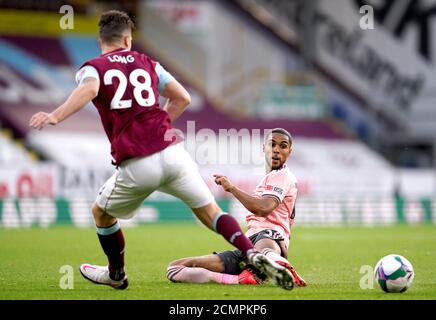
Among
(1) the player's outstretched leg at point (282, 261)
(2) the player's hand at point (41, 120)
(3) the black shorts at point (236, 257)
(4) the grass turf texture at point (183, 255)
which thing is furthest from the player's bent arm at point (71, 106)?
(3) the black shorts at point (236, 257)

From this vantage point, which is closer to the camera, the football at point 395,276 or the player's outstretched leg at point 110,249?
the player's outstretched leg at point 110,249

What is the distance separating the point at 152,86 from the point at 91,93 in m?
0.59

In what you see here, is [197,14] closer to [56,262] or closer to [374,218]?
[374,218]

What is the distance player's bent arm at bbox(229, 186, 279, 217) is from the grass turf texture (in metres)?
0.70

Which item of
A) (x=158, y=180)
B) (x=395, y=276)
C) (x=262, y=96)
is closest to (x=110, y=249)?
(x=158, y=180)

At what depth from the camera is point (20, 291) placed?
25.7 feet

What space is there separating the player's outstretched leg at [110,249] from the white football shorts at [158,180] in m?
0.35

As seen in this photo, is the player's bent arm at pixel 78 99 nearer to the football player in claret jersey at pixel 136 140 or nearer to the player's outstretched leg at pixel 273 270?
the football player in claret jersey at pixel 136 140

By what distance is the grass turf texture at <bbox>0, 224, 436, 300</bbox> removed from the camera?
7.70 meters

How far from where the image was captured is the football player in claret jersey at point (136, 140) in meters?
7.06

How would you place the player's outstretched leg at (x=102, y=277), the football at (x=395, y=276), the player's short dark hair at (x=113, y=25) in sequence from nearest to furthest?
the player's short dark hair at (x=113, y=25) → the football at (x=395, y=276) → the player's outstretched leg at (x=102, y=277)

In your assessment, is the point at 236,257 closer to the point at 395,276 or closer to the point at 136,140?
the point at 395,276

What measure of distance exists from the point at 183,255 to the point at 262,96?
67.4 feet

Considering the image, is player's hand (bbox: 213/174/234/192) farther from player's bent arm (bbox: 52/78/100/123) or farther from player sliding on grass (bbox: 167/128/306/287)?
player's bent arm (bbox: 52/78/100/123)
